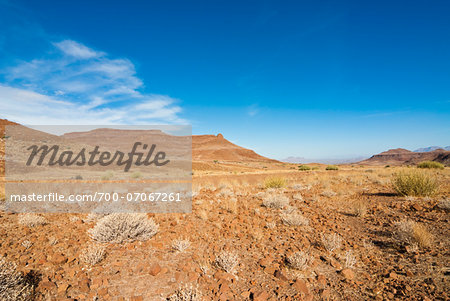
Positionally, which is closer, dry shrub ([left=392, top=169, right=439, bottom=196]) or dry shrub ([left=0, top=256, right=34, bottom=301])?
dry shrub ([left=0, top=256, right=34, bottom=301])

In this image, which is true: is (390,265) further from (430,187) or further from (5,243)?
(5,243)

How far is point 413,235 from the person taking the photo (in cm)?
390

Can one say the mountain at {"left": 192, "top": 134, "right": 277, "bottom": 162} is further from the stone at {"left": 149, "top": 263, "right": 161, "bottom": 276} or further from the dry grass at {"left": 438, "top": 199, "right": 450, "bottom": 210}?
the stone at {"left": 149, "top": 263, "right": 161, "bottom": 276}

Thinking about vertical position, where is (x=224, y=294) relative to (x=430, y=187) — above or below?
below

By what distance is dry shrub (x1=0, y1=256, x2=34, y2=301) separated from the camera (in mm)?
2512

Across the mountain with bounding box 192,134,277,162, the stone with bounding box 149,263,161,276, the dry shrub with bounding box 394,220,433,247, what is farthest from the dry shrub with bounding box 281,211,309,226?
the mountain with bounding box 192,134,277,162

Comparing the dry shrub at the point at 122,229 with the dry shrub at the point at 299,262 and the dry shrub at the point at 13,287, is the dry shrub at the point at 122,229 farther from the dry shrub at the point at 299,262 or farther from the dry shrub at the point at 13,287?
the dry shrub at the point at 299,262

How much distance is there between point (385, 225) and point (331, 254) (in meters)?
2.35

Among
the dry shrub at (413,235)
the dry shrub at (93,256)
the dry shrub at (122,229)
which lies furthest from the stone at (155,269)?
the dry shrub at (413,235)

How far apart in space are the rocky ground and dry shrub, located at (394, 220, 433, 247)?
67mm

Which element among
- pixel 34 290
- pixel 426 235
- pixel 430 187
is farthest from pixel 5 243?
pixel 430 187

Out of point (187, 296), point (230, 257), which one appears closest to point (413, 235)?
point (230, 257)

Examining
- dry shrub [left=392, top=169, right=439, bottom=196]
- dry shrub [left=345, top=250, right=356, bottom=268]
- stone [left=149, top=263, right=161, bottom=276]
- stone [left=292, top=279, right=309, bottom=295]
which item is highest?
dry shrub [left=392, top=169, right=439, bottom=196]

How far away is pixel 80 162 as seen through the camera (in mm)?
28797
